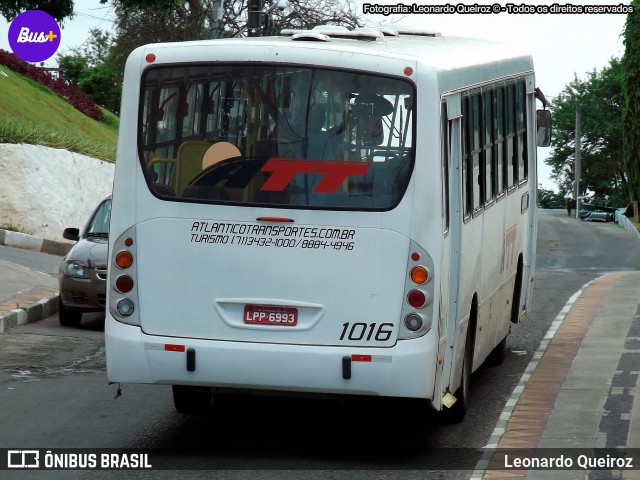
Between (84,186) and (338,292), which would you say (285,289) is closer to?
(338,292)

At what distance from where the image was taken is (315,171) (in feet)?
29.4

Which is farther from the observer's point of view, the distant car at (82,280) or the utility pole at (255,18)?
the utility pole at (255,18)

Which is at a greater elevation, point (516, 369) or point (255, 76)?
point (255, 76)

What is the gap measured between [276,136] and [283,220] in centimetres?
60

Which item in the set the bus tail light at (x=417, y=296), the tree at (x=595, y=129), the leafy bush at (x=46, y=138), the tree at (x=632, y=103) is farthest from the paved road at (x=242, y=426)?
the tree at (x=595, y=129)

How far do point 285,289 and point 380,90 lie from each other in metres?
1.46

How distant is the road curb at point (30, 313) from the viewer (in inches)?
632

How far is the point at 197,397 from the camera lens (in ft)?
35.1

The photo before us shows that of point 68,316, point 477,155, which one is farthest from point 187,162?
point 68,316

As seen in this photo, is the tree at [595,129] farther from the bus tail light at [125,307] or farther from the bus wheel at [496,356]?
the bus tail light at [125,307]

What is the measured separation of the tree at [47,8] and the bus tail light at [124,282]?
16392 millimetres

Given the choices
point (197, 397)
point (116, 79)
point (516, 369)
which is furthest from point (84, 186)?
point (116, 79)

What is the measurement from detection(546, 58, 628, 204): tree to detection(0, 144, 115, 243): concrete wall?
7541 cm

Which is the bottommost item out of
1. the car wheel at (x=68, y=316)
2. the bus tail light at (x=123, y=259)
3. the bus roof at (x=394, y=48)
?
the car wheel at (x=68, y=316)
